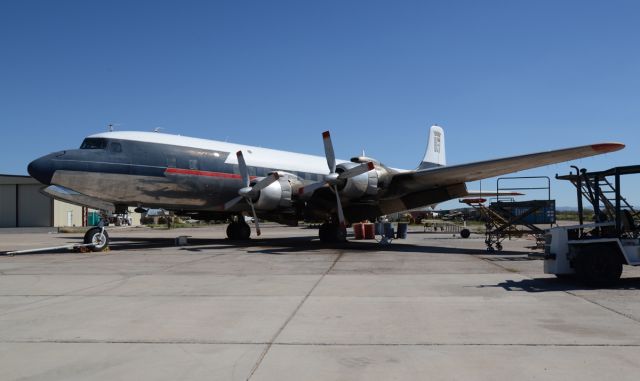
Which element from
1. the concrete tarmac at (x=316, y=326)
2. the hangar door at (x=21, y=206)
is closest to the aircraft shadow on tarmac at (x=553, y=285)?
the concrete tarmac at (x=316, y=326)

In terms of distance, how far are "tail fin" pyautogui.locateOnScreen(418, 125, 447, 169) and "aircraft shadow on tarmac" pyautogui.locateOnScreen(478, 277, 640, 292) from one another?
19.5 meters

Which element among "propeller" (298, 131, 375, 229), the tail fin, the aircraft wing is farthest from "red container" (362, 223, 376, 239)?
"propeller" (298, 131, 375, 229)

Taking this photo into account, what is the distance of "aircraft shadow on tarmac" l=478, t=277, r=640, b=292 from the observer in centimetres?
883

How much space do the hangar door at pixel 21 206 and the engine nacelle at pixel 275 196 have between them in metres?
42.1

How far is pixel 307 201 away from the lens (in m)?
20.5

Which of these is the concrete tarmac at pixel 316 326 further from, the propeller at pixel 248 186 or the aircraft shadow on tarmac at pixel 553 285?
the propeller at pixel 248 186

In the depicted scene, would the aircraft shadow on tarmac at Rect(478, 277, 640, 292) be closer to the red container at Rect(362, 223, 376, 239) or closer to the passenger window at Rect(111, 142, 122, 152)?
the passenger window at Rect(111, 142, 122, 152)

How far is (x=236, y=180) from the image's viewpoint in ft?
67.5

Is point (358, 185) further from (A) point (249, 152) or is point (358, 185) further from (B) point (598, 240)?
(B) point (598, 240)

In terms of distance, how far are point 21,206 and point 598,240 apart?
57.0m

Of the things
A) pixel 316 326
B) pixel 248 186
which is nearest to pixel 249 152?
pixel 248 186

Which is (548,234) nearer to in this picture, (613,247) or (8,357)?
(613,247)

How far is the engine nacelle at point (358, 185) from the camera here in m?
19.1

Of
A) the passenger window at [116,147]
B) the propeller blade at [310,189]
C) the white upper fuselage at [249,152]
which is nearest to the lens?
the passenger window at [116,147]
